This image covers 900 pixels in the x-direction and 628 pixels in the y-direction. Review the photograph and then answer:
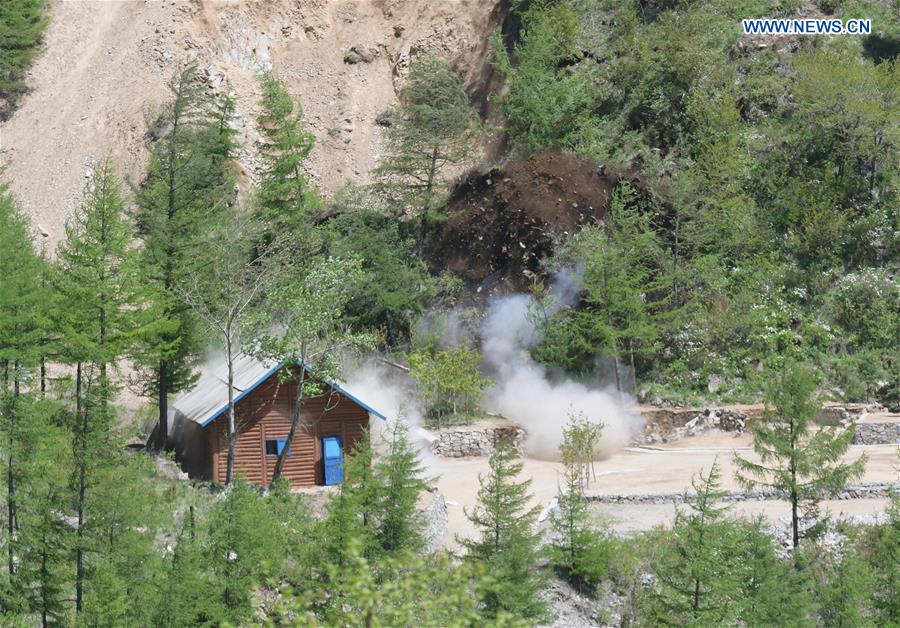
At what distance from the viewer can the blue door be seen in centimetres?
3375

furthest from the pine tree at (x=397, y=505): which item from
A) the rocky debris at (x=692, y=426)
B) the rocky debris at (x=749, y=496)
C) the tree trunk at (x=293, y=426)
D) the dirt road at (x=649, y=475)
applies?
the rocky debris at (x=692, y=426)

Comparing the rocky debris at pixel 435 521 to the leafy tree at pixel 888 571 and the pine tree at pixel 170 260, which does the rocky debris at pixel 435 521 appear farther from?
the leafy tree at pixel 888 571

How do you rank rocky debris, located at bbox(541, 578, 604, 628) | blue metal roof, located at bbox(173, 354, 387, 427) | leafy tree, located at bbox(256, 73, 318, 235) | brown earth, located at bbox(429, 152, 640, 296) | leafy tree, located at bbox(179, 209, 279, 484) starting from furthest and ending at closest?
leafy tree, located at bbox(256, 73, 318, 235), brown earth, located at bbox(429, 152, 640, 296), blue metal roof, located at bbox(173, 354, 387, 427), leafy tree, located at bbox(179, 209, 279, 484), rocky debris, located at bbox(541, 578, 604, 628)

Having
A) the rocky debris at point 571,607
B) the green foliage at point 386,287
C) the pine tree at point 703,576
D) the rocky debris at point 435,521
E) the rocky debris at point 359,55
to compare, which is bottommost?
the rocky debris at point 571,607

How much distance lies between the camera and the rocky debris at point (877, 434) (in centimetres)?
3838

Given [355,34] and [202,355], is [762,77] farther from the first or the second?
[202,355]

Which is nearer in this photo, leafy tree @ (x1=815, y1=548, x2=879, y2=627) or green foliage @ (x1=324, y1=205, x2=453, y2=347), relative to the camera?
leafy tree @ (x1=815, y1=548, x2=879, y2=627)

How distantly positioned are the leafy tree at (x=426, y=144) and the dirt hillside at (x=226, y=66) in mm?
9602

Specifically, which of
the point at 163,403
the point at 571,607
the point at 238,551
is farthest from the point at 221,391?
the point at 571,607

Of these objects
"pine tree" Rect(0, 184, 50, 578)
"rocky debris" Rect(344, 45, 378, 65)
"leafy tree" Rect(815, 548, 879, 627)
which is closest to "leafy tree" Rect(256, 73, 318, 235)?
"rocky debris" Rect(344, 45, 378, 65)

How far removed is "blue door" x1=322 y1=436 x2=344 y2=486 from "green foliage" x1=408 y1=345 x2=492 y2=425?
7996mm

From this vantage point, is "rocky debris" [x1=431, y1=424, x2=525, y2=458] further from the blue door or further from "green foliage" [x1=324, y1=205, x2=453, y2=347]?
"green foliage" [x1=324, y1=205, x2=453, y2=347]

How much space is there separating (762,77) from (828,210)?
10653 mm

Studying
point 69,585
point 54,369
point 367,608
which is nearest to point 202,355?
point 54,369
